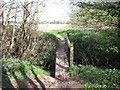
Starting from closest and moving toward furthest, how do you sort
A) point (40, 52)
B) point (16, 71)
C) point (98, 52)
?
point (16, 71), point (98, 52), point (40, 52)

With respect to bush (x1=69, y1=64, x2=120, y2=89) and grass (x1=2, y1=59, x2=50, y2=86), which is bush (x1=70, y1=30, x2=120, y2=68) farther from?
grass (x1=2, y1=59, x2=50, y2=86)

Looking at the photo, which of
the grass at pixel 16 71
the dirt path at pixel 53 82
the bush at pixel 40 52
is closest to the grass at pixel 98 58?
the dirt path at pixel 53 82

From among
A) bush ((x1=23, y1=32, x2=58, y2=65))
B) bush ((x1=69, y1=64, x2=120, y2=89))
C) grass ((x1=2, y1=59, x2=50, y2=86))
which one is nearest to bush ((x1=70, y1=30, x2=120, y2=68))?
bush ((x1=23, y1=32, x2=58, y2=65))

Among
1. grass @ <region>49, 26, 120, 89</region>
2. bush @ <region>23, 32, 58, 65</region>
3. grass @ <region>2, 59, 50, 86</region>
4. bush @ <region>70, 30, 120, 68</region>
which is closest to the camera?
grass @ <region>49, 26, 120, 89</region>

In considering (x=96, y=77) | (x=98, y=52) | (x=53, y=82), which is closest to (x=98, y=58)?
(x=98, y=52)

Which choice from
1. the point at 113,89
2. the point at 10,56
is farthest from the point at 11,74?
the point at 113,89

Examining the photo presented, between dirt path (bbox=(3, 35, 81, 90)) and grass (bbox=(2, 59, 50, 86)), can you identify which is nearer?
dirt path (bbox=(3, 35, 81, 90))

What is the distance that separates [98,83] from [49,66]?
18.3ft

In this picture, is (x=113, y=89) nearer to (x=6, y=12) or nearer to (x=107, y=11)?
(x=107, y=11)

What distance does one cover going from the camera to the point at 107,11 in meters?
9.14

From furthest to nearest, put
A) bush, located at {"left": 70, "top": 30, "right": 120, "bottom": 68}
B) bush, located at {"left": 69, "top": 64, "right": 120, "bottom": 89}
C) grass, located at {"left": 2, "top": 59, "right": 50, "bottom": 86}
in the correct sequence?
bush, located at {"left": 70, "top": 30, "right": 120, "bottom": 68} < grass, located at {"left": 2, "top": 59, "right": 50, "bottom": 86} < bush, located at {"left": 69, "top": 64, "right": 120, "bottom": 89}

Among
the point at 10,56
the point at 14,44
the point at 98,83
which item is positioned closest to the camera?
the point at 98,83

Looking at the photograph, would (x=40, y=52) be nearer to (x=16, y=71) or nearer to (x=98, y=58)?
(x=98, y=58)

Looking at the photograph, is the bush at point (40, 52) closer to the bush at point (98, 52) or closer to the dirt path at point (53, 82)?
the bush at point (98, 52)
